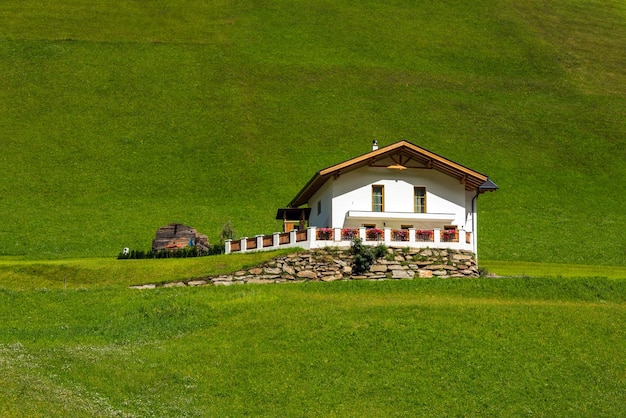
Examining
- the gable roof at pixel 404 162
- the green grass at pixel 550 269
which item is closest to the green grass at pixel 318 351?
the gable roof at pixel 404 162

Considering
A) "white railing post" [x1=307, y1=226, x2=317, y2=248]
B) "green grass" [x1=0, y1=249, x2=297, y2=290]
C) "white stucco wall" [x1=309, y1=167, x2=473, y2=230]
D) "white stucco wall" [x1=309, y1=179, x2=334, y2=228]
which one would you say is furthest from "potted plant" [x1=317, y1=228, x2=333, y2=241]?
"white stucco wall" [x1=309, y1=179, x2=334, y2=228]

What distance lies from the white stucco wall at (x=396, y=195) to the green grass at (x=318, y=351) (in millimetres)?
9581

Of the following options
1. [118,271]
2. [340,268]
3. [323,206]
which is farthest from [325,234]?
[118,271]

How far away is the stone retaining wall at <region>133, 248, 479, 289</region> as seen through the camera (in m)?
48.9

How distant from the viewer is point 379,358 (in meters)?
34.3

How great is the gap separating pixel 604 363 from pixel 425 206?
71.9 ft

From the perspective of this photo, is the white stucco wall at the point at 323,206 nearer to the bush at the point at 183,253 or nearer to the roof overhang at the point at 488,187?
the bush at the point at 183,253

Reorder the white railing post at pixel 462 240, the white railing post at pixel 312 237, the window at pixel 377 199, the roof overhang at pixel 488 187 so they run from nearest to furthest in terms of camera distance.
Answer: the white railing post at pixel 312 237
the white railing post at pixel 462 240
the window at pixel 377 199
the roof overhang at pixel 488 187

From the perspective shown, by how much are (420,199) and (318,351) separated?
2219 cm

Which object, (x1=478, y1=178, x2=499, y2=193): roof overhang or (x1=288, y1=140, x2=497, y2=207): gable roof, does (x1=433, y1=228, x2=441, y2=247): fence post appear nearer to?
(x1=288, y1=140, x2=497, y2=207): gable roof

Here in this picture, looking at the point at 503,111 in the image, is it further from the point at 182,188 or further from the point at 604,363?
the point at 604,363

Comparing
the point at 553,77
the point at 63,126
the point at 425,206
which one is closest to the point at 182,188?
the point at 63,126

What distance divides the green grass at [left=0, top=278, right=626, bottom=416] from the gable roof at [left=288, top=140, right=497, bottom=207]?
10.4 meters

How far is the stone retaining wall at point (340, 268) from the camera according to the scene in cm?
4894
